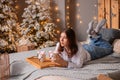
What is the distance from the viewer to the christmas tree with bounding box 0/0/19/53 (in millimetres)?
4766

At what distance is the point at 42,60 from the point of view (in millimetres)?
2615

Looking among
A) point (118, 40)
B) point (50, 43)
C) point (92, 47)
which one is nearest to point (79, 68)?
point (92, 47)

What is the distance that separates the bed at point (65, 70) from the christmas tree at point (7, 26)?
6.08 feet

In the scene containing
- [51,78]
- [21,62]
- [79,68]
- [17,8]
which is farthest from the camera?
[17,8]

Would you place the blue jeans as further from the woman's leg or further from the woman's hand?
the woman's hand

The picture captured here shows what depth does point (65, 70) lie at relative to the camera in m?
2.41

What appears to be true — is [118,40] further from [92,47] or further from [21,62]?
[21,62]

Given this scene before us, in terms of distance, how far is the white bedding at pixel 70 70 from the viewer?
7.53 feet

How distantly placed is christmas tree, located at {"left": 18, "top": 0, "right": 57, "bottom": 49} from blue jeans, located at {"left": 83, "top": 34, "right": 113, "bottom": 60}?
1.83 metres

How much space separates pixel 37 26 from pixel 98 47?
208cm

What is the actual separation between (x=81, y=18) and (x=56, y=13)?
599 millimetres

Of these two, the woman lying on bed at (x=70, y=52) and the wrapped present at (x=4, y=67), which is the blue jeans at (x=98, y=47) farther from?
the wrapped present at (x=4, y=67)

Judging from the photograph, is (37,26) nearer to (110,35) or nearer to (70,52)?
(110,35)

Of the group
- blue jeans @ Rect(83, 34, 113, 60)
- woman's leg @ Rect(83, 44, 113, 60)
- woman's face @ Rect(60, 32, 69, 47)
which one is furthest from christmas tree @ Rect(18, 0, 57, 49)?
woman's face @ Rect(60, 32, 69, 47)
